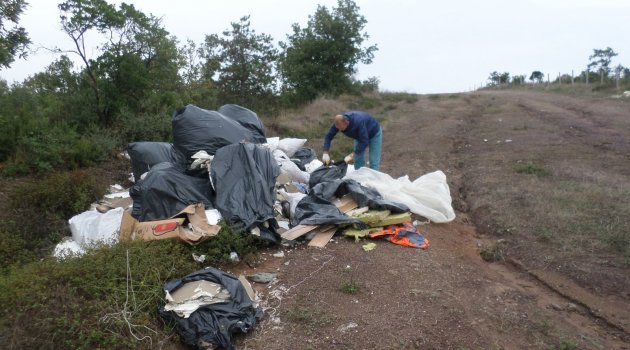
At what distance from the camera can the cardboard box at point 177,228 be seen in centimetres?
358

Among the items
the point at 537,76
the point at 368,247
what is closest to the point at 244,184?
the point at 368,247

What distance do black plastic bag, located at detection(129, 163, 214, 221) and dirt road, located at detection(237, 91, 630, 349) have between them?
3.13ft

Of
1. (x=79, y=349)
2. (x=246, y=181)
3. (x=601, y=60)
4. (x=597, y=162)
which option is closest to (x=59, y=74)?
(x=246, y=181)

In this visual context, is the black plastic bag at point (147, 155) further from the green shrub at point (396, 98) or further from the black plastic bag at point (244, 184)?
the green shrub at point (396, 98)

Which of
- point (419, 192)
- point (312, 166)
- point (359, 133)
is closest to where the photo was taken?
point (419, 192)

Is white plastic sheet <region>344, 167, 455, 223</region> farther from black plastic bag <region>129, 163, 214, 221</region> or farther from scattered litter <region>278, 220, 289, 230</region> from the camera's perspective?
black plastic bag <region>129, 163, 214, 221</region>

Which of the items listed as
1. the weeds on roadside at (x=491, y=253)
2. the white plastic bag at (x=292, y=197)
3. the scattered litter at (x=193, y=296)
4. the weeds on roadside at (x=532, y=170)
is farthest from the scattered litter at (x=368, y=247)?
the weeds on roadside at (x=532, y=170)

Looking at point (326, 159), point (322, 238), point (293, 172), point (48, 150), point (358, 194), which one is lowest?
point (322, 238)

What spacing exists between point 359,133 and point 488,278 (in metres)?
2.76

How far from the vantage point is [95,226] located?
13.6 feet

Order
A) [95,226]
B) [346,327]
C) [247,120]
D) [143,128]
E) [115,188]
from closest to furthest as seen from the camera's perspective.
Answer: [346,327] → [95,226] → [115,188] → [247,120] → [143,128]

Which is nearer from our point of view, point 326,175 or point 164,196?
point 164,196

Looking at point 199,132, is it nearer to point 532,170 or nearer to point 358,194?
point 358,194

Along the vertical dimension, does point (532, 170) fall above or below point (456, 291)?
above
